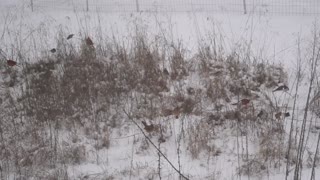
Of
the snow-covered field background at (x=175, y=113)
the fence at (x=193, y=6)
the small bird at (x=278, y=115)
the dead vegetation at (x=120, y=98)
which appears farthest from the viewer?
the fence at (x=193, y=6)

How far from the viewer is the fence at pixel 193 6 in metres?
9.09

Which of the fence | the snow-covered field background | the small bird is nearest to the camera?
the snow-covered field background

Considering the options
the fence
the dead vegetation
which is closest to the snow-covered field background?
the dead vegetation

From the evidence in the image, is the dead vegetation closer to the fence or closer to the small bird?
the small bird

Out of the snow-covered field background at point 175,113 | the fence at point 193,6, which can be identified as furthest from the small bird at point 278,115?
the fence at point 193,6

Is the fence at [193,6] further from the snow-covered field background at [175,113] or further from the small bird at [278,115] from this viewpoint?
the small bird at [278,115]

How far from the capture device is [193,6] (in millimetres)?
10305

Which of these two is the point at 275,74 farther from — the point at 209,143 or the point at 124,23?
the point at 124,23

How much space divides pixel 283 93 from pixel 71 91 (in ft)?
11.0

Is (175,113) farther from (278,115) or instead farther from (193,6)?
(193,6)

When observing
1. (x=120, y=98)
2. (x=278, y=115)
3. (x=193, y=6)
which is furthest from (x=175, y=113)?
(x=193, y=6)

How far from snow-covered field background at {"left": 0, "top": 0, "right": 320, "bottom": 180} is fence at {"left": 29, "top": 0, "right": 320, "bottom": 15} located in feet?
0.85

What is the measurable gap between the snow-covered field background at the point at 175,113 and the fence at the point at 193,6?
26 centimetres

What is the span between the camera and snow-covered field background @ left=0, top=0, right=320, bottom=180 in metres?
4.20
